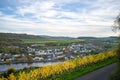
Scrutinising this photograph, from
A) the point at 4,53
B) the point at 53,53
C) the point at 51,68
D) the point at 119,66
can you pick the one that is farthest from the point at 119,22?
the point at 4,53

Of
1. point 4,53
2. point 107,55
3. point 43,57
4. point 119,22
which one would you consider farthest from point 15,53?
point 119,22

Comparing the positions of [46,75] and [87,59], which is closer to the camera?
[46,75]

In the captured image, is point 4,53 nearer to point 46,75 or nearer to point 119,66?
point 46,75

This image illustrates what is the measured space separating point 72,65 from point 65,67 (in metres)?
1.55

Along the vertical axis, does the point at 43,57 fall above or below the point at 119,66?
below

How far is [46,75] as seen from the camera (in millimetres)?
50969

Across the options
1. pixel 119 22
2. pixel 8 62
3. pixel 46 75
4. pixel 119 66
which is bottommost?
pixel 8 62

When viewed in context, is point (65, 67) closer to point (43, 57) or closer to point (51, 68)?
point (51, 68)

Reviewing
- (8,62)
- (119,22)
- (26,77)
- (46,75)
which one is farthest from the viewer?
(8,62)

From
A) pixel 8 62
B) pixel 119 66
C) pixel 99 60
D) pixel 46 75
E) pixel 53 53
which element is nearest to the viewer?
pixel 119 66

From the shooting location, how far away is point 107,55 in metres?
59.5

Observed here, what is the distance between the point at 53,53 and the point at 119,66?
167675 millimetres

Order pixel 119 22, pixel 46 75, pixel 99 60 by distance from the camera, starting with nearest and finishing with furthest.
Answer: pixel 119 22
pixel 46 75
pixel 99 60

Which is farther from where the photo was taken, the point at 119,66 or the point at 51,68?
the point at 51,68
